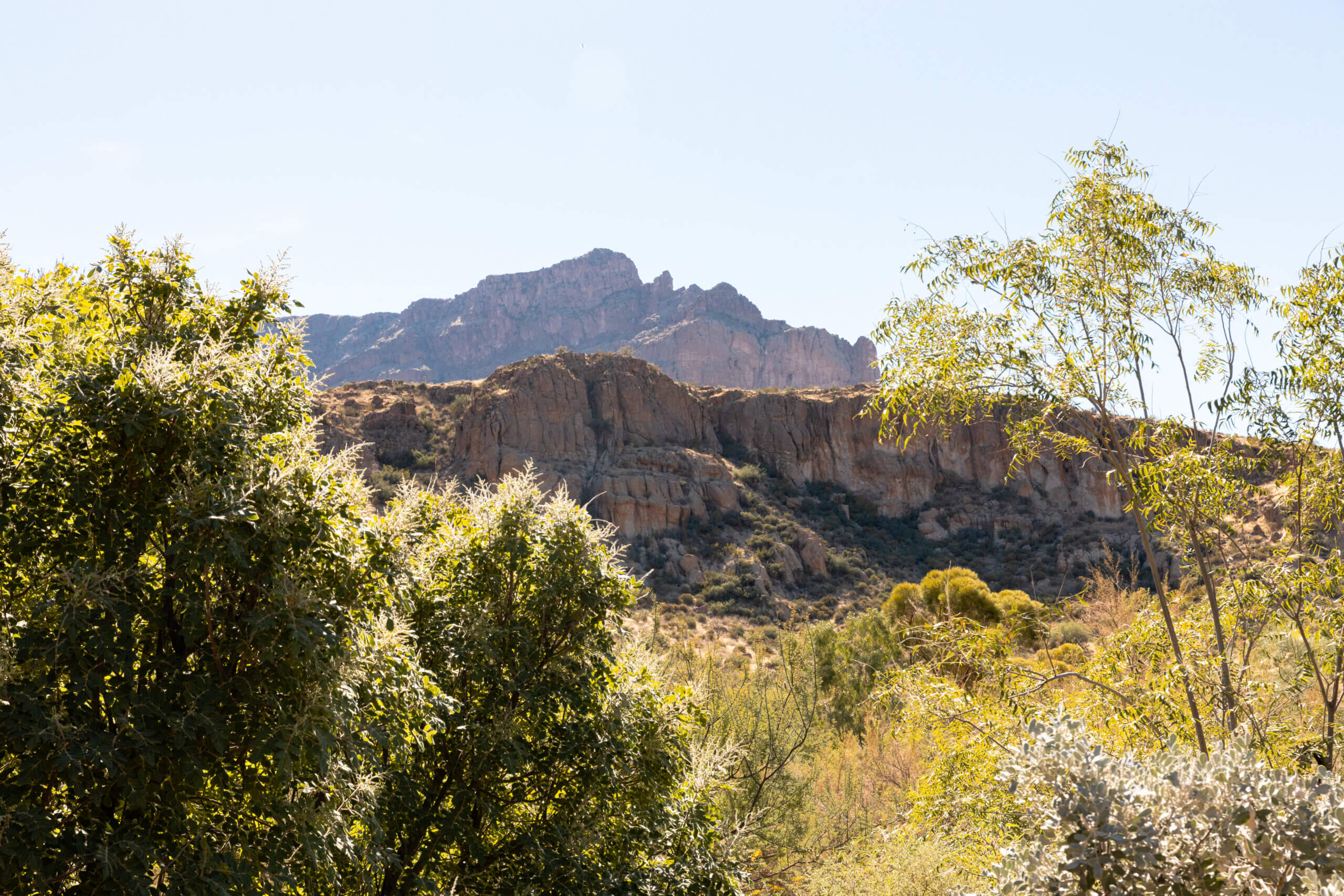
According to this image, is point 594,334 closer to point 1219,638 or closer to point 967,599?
point 967,599

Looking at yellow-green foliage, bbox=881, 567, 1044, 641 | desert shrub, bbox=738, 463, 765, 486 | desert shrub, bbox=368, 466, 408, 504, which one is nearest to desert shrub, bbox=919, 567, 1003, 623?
yellow-green foliage, bbox=881, 567, 1044, 641

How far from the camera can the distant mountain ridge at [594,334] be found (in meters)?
161

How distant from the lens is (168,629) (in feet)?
12.7

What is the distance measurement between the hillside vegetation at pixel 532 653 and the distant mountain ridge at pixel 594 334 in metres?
147

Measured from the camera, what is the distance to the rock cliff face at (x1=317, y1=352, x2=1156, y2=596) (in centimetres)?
4766

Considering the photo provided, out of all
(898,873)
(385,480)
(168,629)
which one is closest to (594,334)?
(385,480)

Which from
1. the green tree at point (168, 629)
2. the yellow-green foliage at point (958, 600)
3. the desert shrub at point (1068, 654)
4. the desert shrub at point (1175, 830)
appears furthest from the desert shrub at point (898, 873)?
the yellow-green foliage at point (958, 600)

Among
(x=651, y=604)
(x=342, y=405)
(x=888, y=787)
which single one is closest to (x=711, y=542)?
(x=651, y=604)

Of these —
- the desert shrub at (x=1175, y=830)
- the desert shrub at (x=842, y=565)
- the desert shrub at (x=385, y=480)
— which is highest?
the desert shrub at (x=385, y=480)

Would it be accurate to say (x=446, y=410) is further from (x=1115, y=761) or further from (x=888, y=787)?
(x=1115, y=761)

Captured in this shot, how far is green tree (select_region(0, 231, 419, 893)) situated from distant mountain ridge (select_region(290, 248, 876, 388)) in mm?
151737

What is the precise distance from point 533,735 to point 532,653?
24.0 inches

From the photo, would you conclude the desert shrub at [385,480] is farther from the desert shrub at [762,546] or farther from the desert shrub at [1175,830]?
the desert shrub at [1175,830]

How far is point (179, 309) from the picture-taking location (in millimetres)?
4848
